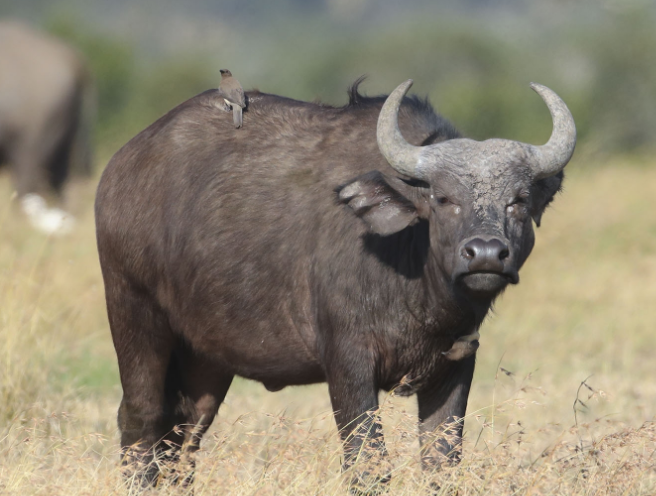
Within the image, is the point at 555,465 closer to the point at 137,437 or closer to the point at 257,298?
the point at 257,298

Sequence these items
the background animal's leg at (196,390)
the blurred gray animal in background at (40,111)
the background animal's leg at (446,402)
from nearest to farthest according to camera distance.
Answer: the background animal's leg at (446,402), the background animal's leg at (196,390), the blurred gray animal in background at (40,111)

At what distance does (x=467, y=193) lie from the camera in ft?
13.6

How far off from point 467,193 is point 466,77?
45598 mm

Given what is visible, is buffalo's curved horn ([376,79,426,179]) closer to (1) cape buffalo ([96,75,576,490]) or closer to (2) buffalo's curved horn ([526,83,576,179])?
(1) cape buffalo ([96,75,576,490])

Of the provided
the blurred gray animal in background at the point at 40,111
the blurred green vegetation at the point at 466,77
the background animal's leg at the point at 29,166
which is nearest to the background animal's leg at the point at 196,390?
the blurred green vegetation at the point at 466,77

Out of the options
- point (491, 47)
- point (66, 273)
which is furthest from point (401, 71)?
point (66, 273)

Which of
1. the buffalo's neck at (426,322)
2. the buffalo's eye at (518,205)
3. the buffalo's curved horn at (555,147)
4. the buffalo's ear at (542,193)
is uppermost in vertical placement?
the buffalo's curved horn at (555,147)

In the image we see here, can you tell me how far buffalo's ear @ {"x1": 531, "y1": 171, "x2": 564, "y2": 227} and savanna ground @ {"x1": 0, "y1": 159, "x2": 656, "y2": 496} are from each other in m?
0.61

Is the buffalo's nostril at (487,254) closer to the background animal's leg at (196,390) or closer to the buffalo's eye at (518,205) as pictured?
the buffalo's eye at (518,205)

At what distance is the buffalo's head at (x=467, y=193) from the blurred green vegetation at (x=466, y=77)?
19.7 ft

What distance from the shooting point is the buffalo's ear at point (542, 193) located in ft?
14.4

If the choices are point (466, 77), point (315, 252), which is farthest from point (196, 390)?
point (466, 77)

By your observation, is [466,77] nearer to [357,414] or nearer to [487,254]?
[357,414]

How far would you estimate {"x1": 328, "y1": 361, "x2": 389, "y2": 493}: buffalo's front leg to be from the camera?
164 inches
